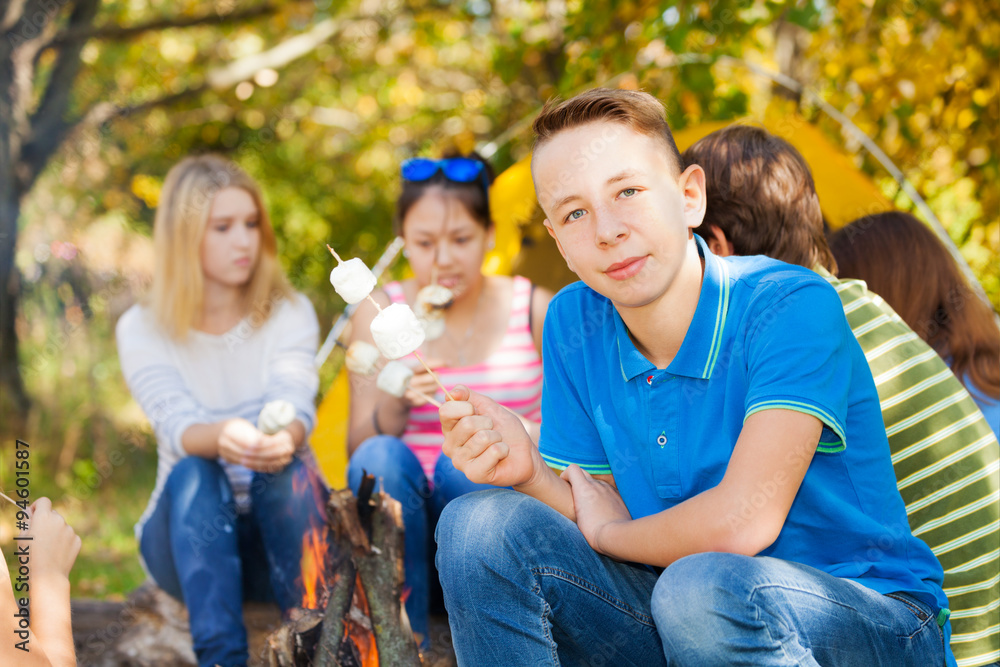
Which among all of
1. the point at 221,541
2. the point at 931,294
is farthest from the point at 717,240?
the point at 221,541

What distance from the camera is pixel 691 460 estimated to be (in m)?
1.44

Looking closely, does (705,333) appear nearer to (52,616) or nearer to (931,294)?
(931,294)

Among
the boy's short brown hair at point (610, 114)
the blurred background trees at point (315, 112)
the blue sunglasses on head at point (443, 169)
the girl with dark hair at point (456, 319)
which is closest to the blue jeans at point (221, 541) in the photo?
the girl with dark hair at point (456, 319)

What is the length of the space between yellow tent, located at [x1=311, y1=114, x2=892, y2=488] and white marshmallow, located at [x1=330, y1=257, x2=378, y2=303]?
1621 mm

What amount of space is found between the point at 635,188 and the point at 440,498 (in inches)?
40.9

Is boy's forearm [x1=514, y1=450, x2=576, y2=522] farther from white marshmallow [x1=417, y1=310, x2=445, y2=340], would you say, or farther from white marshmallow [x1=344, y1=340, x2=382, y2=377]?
white marshmallow [x1=417, y1=310, x2=445, y2=340]

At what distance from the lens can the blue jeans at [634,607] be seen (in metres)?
1.17

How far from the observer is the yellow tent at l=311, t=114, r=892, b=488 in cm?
315

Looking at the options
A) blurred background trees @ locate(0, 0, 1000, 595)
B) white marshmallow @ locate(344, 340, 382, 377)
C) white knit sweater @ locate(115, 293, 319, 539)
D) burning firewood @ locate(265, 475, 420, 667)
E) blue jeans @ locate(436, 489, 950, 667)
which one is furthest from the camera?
blurred background trees @ locate(0, 0, 1000, 595)

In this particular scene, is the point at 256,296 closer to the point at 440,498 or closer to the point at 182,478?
the point at 182,478

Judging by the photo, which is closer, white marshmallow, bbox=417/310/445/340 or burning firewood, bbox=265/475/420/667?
burning firewood, bbox=265/475/420/667

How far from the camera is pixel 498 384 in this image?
2438 millimetres


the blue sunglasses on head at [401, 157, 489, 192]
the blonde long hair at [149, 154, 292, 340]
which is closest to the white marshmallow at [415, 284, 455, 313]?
the blue sunglasses on head at [401, 157, 489, 192]

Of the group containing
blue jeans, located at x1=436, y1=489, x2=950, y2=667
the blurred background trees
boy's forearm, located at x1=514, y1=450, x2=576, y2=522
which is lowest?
blue jeans, located at x1=436, y1=489, x2=950, y2=667
